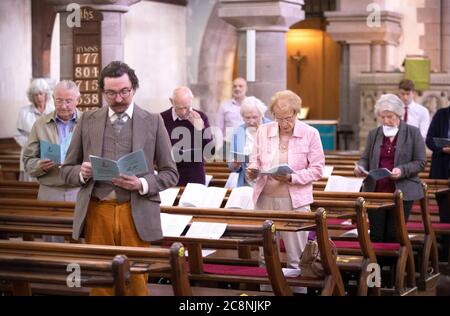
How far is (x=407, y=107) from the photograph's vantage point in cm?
1086

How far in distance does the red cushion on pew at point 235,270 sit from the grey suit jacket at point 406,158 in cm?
154

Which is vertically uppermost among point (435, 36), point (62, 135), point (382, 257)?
point (435, 36)

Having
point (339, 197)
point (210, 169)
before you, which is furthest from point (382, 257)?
point (210, 169)

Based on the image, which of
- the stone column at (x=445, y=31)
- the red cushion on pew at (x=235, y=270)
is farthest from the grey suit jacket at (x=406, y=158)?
the stone column at (x=445, y=31)

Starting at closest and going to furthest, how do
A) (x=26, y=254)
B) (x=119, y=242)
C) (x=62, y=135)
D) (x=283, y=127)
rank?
(x=26, y=254) → (x=119, y=242) → (x=283, y=127) → (x=62, y=135)

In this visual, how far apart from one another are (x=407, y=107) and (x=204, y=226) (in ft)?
15.8

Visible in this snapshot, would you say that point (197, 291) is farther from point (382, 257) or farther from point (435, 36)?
point (435, 36)

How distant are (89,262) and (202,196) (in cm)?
272

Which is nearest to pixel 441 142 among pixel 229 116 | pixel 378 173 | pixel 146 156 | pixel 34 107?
pixel 378 173

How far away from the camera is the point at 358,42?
17.4 m

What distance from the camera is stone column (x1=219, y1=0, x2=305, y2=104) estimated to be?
12.4m

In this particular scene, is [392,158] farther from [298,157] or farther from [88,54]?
[88,54]

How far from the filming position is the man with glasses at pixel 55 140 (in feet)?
24.4

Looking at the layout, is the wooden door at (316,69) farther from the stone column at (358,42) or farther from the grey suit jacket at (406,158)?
the grey suit jacket at (406,158)
